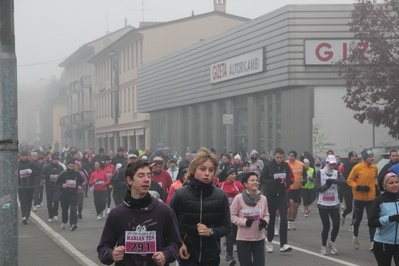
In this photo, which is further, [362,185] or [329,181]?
[362,185]

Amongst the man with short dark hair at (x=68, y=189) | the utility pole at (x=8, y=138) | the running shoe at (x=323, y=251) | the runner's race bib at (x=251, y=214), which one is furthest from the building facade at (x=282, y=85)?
the utility pole at (x=8, y=138)

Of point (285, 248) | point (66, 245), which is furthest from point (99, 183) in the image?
point (285, 248)

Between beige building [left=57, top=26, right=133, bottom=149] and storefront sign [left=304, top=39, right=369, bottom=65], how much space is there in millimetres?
42958

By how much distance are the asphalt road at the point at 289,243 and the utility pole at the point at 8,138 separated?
6.00 meters

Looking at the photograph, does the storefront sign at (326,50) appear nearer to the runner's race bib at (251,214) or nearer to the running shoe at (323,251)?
the running shoe at (323,251)

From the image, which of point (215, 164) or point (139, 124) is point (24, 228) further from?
point (139, 124)

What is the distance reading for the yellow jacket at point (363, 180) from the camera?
1259cm

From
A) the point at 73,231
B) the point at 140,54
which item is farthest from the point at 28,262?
the point at 140,54

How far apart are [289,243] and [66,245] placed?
406 cm

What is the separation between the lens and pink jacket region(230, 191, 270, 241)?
8.75m

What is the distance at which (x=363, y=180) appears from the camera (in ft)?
41.3

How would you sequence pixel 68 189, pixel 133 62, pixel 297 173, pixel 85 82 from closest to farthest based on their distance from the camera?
pixel 297 173 → pixel 68 189 → pixel 133 62 → pixel 85 82

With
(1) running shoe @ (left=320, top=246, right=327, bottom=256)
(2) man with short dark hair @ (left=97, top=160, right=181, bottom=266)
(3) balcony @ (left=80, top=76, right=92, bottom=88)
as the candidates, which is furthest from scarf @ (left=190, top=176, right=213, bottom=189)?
(3) balcony @ (left=80, top=76, right=92, bottom=88)

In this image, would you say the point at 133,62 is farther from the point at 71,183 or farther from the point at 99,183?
the point at 71,183
